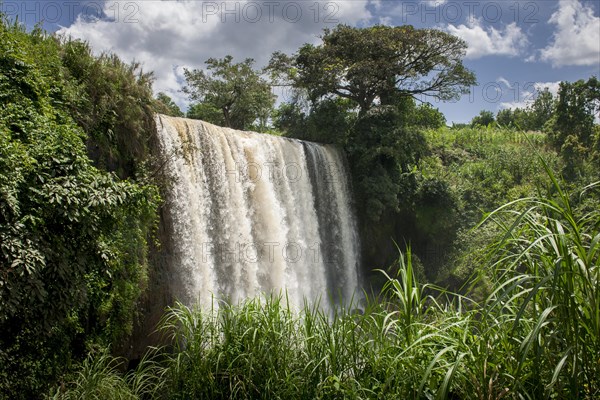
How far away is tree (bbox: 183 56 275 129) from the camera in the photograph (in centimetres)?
2141

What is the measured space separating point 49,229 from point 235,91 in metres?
18.0

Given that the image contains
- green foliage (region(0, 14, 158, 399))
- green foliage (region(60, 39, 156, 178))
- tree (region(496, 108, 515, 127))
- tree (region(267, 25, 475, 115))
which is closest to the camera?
green foliage (region(0, 14, 158, 399))

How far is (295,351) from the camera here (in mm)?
3154

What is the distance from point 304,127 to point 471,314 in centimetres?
1493

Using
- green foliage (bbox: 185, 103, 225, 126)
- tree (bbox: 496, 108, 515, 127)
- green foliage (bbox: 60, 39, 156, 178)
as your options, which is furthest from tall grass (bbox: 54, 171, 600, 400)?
tree (bbox: 496, 108, 515, 127)

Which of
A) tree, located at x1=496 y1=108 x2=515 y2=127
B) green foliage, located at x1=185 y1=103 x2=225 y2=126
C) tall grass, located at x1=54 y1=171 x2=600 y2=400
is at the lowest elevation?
tall grass, located at x1=54 y1=171 x2=600 y2=400

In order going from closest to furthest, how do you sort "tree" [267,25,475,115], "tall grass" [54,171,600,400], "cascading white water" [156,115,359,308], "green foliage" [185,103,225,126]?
"tall grass" [54,171,600,400], "cascading white water" [156,115,359,308], "tree" [267,25,475,115], "green foliage" [185,103,225,126]

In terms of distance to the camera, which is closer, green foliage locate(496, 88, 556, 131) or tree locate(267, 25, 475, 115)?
tree locate(267, 25, 475, 115)

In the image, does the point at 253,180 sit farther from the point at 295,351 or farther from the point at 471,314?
the point at 471,314

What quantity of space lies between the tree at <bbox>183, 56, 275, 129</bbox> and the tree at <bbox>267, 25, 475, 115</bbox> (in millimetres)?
4027

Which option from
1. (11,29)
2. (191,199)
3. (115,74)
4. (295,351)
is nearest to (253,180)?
(191,199)

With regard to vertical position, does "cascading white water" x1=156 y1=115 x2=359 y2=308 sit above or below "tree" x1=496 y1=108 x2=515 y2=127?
below

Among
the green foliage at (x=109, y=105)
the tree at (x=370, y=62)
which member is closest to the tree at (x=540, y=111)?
the tree at (x=370, y=62)

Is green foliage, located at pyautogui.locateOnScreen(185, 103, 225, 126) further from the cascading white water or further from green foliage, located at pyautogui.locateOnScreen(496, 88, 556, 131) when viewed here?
green foliage, located at pyautogui.locateOnScreen(496, 88, 556, 131)
